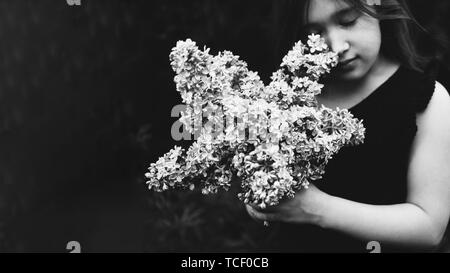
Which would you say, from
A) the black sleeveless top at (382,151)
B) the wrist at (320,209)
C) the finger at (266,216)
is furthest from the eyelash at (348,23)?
the finger at (266,216)

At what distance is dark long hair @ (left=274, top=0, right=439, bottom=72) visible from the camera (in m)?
1.94

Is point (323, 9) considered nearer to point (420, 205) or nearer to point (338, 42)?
point (338, 42)

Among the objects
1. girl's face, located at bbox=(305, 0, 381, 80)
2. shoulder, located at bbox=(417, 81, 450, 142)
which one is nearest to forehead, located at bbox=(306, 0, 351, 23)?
girl's face, located at bbox=(305, 0, 381, 80)

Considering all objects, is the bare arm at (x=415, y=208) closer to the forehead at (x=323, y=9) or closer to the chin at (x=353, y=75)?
the chin at (x=353, y=75)

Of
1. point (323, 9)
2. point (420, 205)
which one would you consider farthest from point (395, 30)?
point (420, 205)

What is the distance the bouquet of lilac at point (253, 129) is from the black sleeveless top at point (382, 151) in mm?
265

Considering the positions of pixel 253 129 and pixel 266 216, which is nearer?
pixel 253 129

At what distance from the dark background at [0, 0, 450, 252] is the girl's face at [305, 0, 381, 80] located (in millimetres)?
355

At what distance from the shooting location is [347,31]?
1869mm

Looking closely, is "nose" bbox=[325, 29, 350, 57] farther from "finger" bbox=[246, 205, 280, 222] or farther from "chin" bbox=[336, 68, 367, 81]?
"finger" bbox=[246, 205, 280, 222]

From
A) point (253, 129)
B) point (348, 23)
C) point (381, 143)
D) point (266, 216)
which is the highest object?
point (348, 23)

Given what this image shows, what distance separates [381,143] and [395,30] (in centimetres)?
41

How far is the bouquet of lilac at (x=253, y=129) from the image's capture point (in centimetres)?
157
